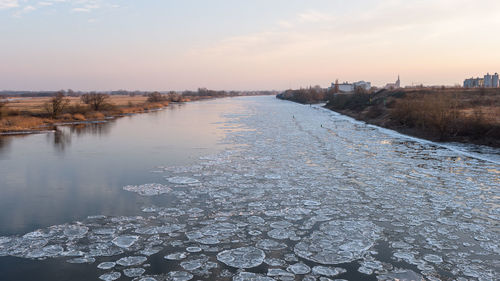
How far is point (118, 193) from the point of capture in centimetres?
855

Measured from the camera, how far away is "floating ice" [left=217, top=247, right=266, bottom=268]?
16.2 ft

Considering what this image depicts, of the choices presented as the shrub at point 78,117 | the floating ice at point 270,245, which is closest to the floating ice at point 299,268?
the floating ice at point 270,245

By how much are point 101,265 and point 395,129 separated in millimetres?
22803

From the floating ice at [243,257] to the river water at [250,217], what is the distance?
0.05ft

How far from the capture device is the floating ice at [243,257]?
4.93m

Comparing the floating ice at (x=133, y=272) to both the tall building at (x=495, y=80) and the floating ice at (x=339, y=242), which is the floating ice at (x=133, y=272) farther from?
the tall building at (x=495, y=80)

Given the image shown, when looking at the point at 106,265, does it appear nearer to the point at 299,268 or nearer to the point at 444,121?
the point at 299,268

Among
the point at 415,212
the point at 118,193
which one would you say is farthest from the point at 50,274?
the point at 415,212

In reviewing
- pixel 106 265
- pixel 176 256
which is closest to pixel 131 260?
pixel 106 265

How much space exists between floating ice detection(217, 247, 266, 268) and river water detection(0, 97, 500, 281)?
0.05ft

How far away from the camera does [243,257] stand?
5160mm

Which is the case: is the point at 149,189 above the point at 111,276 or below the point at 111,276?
above

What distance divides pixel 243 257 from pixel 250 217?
5.72ft

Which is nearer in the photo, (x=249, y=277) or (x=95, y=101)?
(x=249, y=277)
